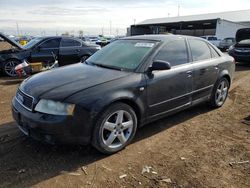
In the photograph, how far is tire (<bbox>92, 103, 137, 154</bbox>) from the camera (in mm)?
Answer: 3492

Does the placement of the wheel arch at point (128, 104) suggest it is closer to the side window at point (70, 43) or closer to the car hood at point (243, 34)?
the side window at point (70, 43)

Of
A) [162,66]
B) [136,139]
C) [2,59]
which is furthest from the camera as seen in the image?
[2,59]

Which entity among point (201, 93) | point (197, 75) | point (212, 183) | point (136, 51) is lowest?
point (212, 183)

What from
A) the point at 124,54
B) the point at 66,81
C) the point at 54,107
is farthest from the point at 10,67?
the point at 54,107

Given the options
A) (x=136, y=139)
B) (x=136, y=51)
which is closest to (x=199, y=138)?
(x=136, y=139)

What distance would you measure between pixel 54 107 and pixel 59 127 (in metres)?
0.26

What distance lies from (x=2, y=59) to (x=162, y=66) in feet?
24.2

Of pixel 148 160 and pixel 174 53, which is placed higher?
pixel 174 53

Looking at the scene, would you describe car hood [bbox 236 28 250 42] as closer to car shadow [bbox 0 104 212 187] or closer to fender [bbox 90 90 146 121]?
car shadow [bbox 0 104 212 187]

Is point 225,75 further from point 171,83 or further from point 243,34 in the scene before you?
point 243,34

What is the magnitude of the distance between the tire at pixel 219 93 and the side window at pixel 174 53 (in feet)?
3.99

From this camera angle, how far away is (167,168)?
3.43m

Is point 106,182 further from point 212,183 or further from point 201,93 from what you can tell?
point 201,93

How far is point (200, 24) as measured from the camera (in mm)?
45219
